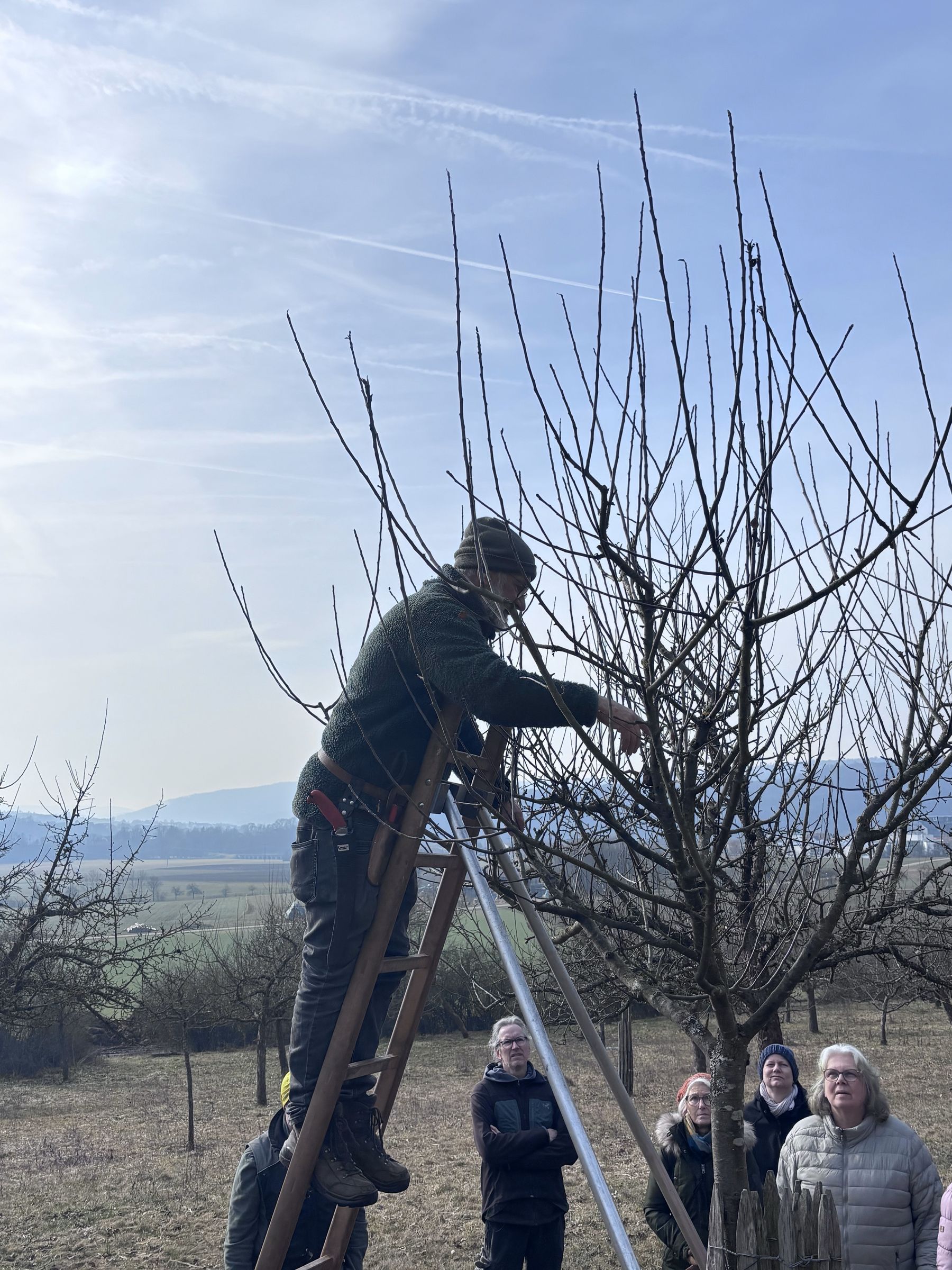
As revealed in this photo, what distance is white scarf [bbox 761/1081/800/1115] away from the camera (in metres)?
5.41

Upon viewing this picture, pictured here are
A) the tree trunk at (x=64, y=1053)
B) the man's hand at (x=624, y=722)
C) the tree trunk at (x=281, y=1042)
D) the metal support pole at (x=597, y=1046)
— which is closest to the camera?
the man's hand at (x=624, y=722)

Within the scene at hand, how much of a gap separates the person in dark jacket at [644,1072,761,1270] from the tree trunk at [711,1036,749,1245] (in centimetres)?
204

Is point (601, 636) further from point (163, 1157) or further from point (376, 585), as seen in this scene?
point (163, 1157)

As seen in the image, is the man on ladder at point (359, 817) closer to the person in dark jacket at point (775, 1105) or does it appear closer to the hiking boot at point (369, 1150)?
the hiking boot at point (369, 1150)

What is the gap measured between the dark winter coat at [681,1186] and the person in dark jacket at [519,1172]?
51cm

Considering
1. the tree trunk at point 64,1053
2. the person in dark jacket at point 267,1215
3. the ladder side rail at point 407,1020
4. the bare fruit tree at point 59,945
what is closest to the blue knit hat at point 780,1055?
the person in dark jacket at point 267,1215

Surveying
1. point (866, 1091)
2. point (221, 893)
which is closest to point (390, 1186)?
point (866, 1091)

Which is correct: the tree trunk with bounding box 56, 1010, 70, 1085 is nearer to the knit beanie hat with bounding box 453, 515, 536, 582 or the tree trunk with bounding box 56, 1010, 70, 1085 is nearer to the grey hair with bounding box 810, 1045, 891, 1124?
the grey hair with bounding box 810, 1045, 891, 1124

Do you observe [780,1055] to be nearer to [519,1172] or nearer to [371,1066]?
[519,1172]

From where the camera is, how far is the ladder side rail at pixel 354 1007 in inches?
119

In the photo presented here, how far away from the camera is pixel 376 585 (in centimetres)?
338

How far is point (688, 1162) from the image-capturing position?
5.36 meters

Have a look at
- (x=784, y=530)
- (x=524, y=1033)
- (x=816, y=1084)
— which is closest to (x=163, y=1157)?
(x=524, y=1033)

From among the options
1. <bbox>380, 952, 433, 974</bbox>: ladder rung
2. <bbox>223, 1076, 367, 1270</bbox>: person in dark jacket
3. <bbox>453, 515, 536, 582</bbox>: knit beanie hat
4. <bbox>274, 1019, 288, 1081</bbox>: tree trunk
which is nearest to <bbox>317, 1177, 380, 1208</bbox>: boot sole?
<bbox>380, 952, 433, 974</bbox>: ladder rung
